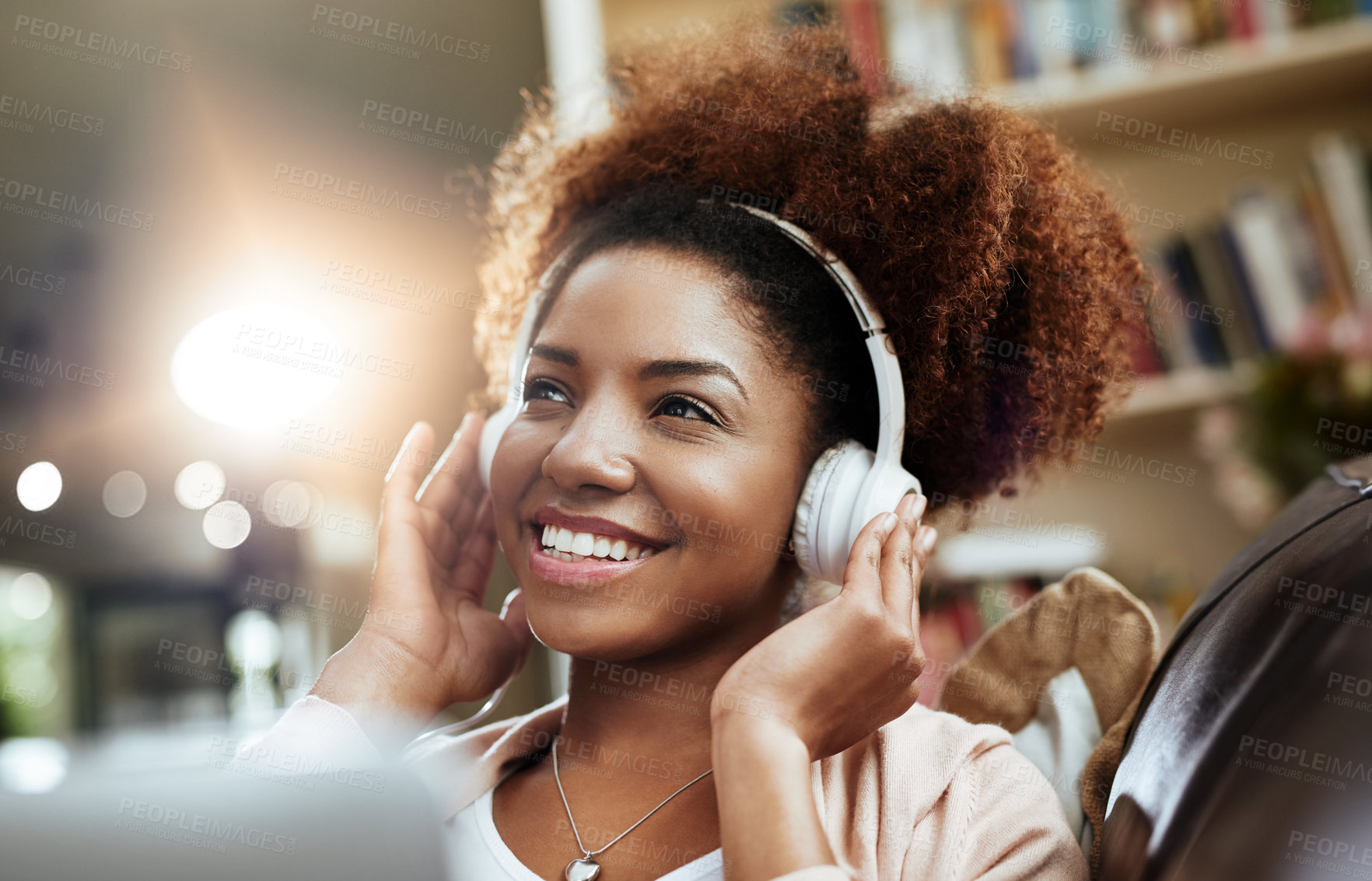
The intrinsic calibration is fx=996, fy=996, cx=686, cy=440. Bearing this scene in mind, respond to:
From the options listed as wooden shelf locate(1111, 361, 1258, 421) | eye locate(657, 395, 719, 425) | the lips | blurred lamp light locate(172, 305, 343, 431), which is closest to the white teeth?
the lips

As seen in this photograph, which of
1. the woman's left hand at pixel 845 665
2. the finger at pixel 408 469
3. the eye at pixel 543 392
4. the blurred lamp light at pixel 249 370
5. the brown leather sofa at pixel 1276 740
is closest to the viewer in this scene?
the brown leather sofa at pixel 1276 740

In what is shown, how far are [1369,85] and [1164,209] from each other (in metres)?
0.44

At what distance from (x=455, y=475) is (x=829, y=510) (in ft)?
1.65

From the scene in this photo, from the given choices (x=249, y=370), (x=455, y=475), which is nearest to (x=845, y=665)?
(x=455, y=475)

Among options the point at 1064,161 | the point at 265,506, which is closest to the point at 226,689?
the point at 265,506

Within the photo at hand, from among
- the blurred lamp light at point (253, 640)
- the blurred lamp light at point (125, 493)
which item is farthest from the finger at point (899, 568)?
the blurred lamp light at point (125, 493)

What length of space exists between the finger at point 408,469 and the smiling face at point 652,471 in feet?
0.74

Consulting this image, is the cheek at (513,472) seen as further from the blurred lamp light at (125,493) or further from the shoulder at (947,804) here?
the blurred lamp light at (125,493)

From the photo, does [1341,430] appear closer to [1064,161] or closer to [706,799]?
[1064,161]

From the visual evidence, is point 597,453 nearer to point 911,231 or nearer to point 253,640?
point 911,231

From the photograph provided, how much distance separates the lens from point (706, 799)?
907mm

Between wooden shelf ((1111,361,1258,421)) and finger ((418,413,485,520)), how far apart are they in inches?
52.2

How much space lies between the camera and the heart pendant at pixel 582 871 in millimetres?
866

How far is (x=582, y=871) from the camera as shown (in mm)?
870
